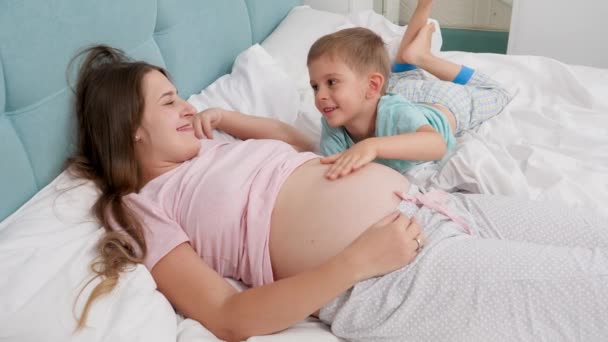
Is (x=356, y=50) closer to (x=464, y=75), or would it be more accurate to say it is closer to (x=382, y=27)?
(x=464, y=75)

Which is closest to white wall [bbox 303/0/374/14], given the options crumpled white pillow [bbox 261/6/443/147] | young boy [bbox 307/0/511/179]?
crumpled white pillow [bbox 261/6/443/147]

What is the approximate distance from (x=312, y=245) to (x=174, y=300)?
0.88ft

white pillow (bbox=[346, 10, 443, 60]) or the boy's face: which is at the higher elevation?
the boy's face

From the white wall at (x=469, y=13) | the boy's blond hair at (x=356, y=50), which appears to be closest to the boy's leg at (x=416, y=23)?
the boy's blond hair at (x=356, y=50)

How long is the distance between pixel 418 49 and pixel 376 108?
1.39 ft

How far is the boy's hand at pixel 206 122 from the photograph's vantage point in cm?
137

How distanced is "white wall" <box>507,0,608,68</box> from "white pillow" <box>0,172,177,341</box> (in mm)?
2485

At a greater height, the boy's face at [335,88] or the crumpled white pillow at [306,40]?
the boy's face at [335,88]

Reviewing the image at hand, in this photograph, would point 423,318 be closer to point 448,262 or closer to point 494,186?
point 448,262

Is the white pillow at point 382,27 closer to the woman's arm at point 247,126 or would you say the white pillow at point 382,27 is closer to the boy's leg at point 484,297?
the woman's arm at point 247,126

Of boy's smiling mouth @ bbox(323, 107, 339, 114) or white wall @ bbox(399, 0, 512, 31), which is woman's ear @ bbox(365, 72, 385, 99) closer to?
boy's smiling mouth @ bbox(323, 107, 339, 114)

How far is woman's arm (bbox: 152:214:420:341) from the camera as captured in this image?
94 cm

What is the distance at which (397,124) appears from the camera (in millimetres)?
1346

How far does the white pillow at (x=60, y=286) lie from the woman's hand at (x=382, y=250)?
33cm
